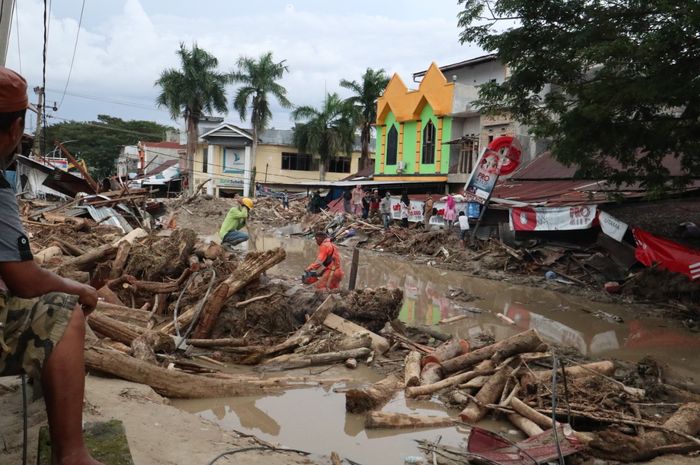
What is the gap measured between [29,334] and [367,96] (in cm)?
4626

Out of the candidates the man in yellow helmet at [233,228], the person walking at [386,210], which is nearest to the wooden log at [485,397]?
the man in yellow helmet at [233,228]

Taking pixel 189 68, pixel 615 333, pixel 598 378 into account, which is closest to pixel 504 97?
pixel 615 333

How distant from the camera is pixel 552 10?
1109 centimetres

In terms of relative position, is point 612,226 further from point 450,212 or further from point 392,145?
point 392,145

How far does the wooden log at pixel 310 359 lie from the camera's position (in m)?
7.46

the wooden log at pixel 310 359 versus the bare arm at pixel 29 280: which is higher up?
the bare arm at pixel 29 280

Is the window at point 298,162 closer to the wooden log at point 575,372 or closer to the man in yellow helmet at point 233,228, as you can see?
the man in yellow helmet at point 233,228

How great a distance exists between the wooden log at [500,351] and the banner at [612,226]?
9204mm

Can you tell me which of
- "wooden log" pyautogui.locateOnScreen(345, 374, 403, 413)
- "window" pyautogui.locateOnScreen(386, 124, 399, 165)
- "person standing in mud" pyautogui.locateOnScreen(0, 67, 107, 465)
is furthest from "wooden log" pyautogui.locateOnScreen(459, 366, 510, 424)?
"window" pyautogui.locateOnScreen(386, 124, 399, 165)

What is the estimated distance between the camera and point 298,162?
172 feet

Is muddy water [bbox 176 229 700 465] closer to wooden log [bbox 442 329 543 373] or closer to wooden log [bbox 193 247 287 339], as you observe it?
wooden log [bbox 442 329 543 373]

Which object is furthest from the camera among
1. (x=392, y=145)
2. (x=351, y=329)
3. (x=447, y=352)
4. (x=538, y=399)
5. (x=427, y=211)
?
(x=392, y=145)

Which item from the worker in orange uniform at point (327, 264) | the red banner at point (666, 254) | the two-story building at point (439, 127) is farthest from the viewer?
the two-story building at point (439, 127)

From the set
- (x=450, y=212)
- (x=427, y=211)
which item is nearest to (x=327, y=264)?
(x=450, y=212)
